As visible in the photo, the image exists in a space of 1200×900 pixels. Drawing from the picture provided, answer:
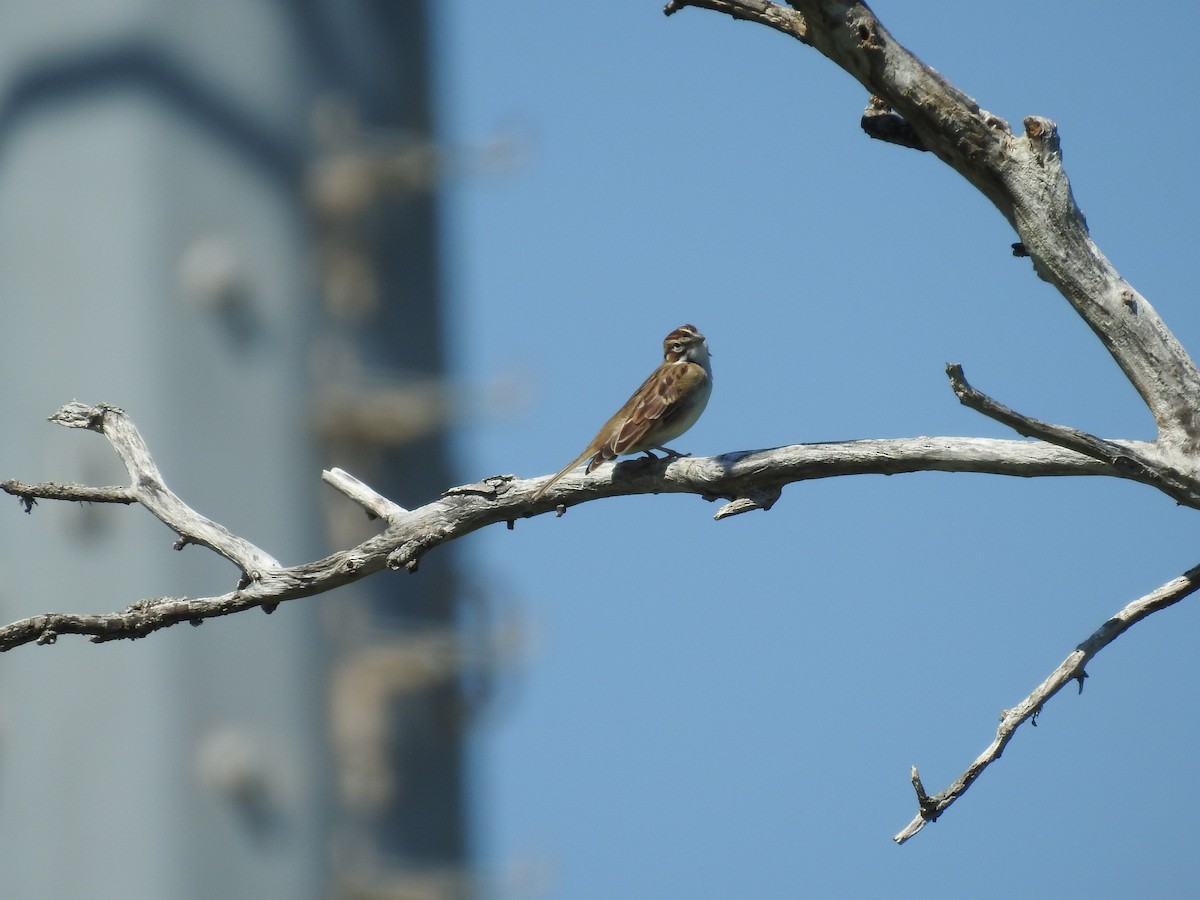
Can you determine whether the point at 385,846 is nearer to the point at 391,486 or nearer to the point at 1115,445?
the point at 391,486

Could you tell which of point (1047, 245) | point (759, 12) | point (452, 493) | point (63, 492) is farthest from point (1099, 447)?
point (63, 492)

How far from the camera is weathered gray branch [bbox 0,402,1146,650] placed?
515cm

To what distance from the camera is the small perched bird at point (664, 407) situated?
6746mm

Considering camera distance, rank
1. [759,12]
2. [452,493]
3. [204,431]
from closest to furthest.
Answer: [759,12] → [452,493] → [204,431]

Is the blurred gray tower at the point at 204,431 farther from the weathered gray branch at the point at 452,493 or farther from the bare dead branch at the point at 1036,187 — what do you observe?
the bare dead branch at the point at 1036,187

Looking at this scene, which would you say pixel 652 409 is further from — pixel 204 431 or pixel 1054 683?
pixel 204 431

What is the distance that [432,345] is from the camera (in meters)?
26.6

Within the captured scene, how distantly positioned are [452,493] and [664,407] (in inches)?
71.5

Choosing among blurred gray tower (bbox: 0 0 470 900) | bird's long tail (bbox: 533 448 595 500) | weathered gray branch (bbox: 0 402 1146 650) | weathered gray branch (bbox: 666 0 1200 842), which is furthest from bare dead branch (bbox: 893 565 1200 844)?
blurred gray tower (bbox: 0 0 470 900)

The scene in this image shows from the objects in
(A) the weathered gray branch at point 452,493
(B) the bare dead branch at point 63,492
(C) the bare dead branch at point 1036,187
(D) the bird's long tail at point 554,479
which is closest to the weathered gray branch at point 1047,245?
(C) the bare dead branch at point 1036,187

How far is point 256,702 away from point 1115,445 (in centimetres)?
1685

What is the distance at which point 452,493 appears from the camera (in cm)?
582

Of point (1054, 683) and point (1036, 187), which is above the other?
point (1036, 187)

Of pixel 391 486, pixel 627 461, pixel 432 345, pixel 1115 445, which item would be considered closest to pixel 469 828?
pixel 391 486
